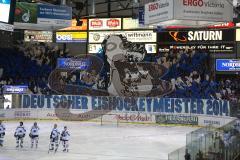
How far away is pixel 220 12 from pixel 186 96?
18.4 meters

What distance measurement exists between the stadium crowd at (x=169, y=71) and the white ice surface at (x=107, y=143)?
16.4 feet

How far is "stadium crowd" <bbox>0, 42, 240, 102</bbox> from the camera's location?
35.9 meters

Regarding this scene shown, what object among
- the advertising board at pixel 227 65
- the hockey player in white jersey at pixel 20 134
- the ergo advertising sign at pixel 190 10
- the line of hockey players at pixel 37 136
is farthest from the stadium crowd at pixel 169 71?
the ergo advertising sign at pixel 190 10

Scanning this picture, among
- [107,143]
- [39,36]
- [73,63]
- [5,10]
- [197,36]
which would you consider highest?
[39,36]

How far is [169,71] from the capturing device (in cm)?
3816

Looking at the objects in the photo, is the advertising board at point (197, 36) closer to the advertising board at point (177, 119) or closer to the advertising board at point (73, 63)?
the advertising board at point (73, 63)

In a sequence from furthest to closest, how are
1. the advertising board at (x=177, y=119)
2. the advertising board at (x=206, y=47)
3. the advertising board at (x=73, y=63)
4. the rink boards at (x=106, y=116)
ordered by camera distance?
the advertising board at (x=73, y=63) → the advertising board at (x=206, y=47) → the rink boards at (x=106, y=116) → the advertising board at (x=177, y=119)

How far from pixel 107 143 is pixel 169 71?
1467 centimetres

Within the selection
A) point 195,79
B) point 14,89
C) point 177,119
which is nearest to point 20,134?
point 177,119

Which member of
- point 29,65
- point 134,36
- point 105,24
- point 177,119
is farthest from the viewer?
point 105,24

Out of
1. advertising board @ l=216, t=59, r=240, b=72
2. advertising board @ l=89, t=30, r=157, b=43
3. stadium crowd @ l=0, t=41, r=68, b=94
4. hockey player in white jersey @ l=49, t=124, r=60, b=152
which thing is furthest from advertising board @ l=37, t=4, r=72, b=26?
advertising board @ l=89, t=30, r=157, b=43

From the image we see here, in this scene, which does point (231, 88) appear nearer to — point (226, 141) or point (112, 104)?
Result: point (112, 104)

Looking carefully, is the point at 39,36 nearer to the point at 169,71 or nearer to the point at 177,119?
the point at 169,71

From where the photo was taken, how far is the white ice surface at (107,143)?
21.1 meters
